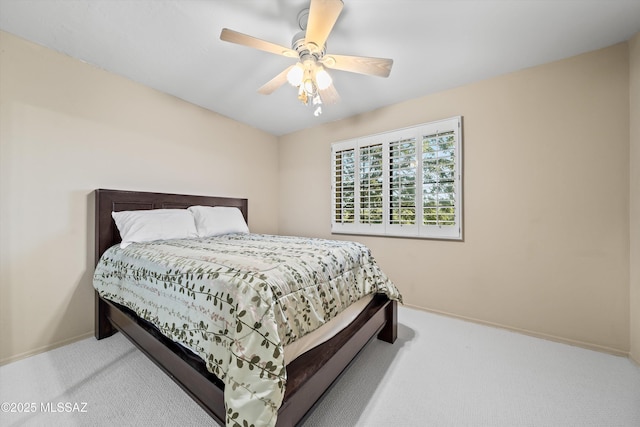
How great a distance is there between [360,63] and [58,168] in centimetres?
251

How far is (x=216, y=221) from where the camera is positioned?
8.83 feet

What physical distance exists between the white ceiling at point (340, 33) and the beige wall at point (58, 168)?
8.8 inches

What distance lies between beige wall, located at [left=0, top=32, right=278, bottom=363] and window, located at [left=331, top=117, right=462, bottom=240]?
2080 mm

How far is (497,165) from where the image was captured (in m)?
2.31

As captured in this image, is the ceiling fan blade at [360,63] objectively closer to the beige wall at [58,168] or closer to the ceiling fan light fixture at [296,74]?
the ceiling fan light fixture at [296,74]

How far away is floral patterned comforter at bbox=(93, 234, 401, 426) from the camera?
3.15 ft

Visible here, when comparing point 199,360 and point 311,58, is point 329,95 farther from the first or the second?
point 199,360

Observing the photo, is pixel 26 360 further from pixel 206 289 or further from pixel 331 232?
pixel 331 232

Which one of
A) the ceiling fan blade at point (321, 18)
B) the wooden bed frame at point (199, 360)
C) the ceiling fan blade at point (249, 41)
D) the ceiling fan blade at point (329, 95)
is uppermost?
the ceiling fan blade at point (321, 18)

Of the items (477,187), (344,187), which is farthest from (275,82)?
(477,187)

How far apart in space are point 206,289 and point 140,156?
206cm

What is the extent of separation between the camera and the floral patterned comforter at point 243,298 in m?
0.96

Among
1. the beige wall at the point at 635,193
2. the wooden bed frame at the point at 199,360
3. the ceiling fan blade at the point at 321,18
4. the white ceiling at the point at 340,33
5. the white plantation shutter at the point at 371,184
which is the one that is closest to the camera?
the wooden bed frame at the point at 199,360

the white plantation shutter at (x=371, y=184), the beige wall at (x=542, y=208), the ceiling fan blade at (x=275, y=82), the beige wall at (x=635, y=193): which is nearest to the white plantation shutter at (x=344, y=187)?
the white plantation shutter at (x=371, y=184)
